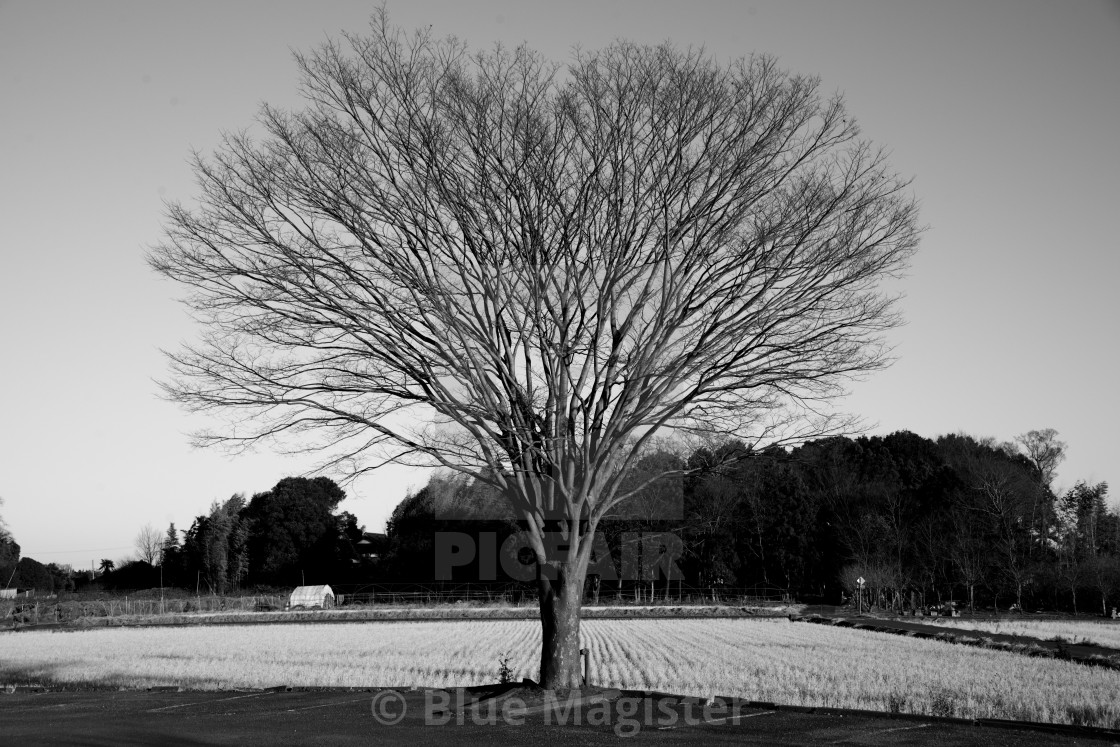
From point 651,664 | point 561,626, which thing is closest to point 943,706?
point 561,626

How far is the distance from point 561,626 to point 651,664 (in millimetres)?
9973

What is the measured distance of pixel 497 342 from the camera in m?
12.3

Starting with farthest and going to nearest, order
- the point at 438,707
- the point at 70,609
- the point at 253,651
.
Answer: the point at 70,609 → the point at 253,651 → the point at 438,707

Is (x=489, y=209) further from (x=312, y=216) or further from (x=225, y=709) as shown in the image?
(x=225, y=709)

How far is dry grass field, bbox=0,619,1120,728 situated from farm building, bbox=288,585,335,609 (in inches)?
801

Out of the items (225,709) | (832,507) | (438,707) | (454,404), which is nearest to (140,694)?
(225,709)

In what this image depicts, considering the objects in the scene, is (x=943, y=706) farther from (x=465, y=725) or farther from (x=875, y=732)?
(x=465, y=725)

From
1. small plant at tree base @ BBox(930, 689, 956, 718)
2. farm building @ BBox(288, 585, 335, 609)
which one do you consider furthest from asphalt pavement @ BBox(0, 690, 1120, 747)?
farm building @ BBox(288, 585, 335, 609)

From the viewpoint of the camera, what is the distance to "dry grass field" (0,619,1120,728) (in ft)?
46.6

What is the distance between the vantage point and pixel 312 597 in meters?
56.4

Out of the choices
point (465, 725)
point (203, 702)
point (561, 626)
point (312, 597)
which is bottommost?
point (312, 597)

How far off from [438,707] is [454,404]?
11.8ft

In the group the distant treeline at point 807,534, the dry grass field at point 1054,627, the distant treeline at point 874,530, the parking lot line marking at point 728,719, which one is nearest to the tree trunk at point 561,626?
the parking lot line marking at point 728,719

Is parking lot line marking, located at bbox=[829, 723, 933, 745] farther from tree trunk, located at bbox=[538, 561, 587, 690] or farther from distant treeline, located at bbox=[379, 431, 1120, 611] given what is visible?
distant treeline, located at bbox=[379, 431, 1120, 611]
